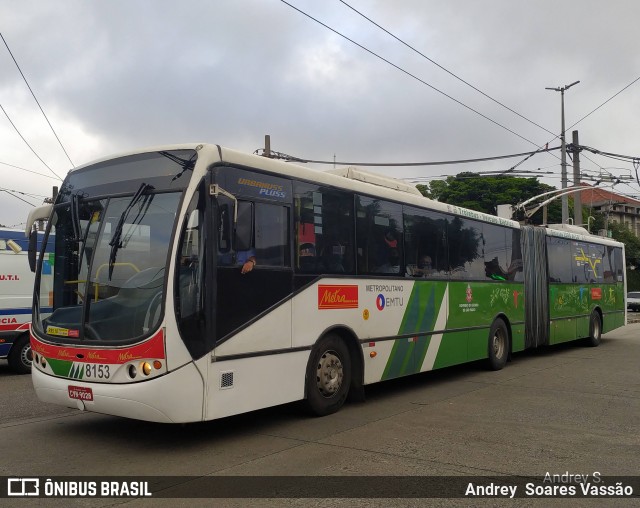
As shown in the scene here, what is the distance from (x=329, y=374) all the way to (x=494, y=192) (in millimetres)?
43769

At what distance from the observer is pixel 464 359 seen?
1130 cm

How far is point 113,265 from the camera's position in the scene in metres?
6.48

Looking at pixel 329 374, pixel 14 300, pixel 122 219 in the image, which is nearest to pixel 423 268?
pixel 329 374

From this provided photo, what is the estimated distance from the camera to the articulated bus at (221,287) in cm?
614

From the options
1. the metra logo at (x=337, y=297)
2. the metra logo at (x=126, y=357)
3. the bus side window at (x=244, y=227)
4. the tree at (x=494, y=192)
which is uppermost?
the tree at (x=494, y=192)

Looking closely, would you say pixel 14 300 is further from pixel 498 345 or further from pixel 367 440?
pixel 498 345

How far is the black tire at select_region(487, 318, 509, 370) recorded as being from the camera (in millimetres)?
12281

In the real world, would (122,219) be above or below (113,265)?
above

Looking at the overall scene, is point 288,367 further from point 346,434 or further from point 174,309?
point 174,309

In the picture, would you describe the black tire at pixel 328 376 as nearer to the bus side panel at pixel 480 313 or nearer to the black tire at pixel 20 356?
the bus side panel at pixel 480 313

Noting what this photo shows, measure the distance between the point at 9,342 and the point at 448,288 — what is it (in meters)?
8.37

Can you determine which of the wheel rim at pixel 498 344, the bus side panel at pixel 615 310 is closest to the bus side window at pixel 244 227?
the wheel rim at pixel 498 344

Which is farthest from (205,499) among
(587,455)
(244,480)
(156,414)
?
(587,455)

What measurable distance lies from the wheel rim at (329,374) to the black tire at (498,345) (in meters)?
5.05
